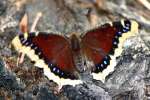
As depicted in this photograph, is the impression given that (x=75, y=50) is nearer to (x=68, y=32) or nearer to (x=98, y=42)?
(x=98, y=42)

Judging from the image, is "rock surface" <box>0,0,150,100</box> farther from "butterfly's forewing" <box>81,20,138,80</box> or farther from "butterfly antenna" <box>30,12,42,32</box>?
"butterfly's forewing" <box>81,20,138,80</box>

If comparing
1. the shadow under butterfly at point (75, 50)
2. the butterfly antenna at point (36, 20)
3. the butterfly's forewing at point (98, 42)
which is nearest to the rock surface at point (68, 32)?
the butterfly antenna at point (36, 20)

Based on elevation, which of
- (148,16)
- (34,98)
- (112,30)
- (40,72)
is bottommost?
(34,98)

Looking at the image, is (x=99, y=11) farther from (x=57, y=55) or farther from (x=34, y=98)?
(x=34, y=98)

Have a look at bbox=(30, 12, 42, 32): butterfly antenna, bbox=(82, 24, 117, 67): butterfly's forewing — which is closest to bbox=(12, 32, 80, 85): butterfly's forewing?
bbox=(82, 24, 117, 67): butterfly's forewing

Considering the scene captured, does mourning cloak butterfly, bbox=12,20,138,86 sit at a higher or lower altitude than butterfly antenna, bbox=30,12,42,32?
lower

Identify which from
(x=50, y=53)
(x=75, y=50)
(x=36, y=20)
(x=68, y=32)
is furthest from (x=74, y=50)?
(x=36, y=20)

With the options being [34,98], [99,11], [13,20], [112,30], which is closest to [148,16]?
[99,11]
